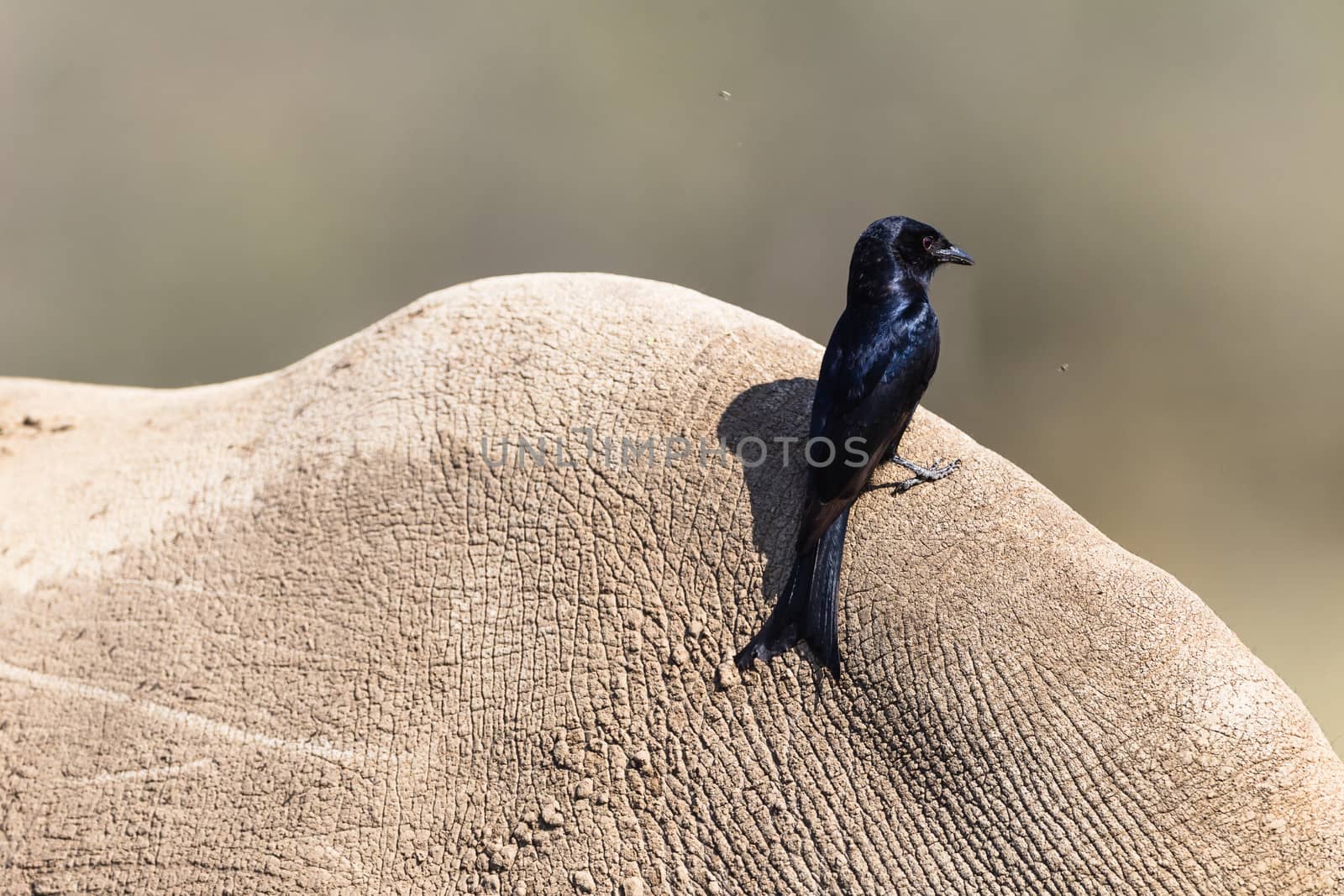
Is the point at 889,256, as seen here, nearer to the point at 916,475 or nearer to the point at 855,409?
the point at 855,409

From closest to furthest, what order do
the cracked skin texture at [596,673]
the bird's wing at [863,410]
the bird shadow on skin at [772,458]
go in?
the cracked skin texture at [596,673]
the bird's wing at [863,410]
the bird shadow on skin at [772,458]

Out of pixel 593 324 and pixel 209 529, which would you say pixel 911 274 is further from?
pixel 209 529

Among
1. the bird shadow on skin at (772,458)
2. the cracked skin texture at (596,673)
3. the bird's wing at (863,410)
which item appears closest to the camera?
the cracked skin texture at (596,673)

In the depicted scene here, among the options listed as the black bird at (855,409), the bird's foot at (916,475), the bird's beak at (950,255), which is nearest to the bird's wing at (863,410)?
the black bird at (855,409)

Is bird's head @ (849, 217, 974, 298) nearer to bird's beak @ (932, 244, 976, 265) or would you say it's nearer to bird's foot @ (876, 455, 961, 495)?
bird's beak @ (932, 244, 976, 265)

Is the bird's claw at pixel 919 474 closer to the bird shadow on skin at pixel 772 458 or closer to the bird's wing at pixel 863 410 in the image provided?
the bird's wing at pixel 863 410

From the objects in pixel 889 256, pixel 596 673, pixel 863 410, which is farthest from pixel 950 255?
pixel 596 673
